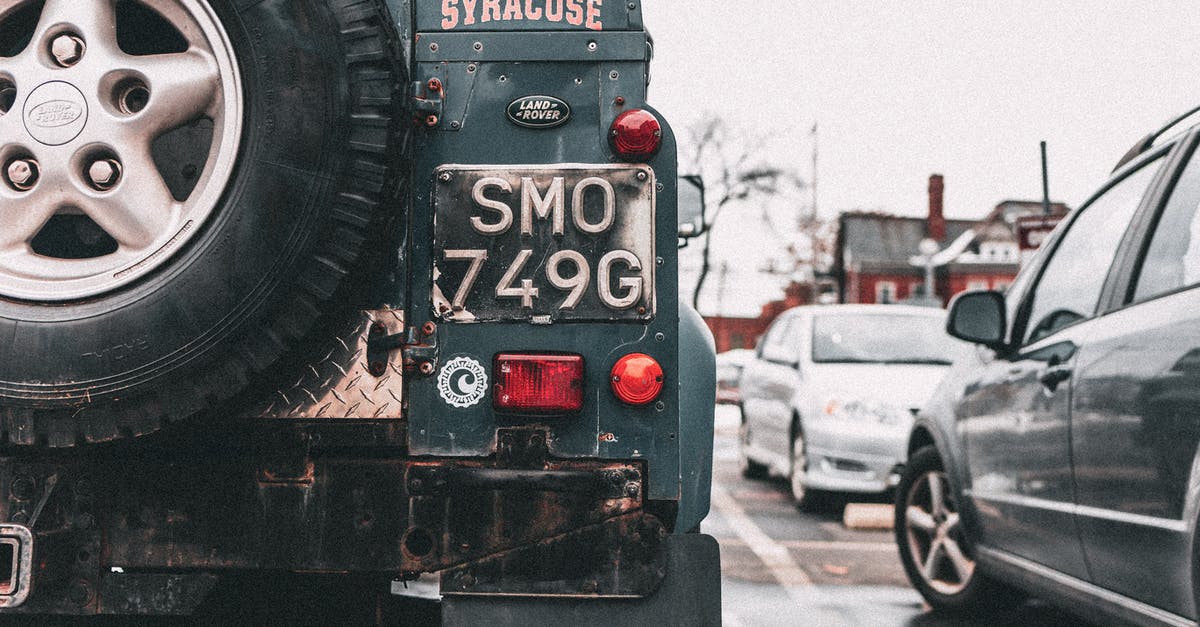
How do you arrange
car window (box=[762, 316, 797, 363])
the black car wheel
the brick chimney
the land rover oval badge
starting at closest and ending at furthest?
the land rover oval badge < the black car wheel < car window (box=[762, 316, 797, 363]) < the brick chimney

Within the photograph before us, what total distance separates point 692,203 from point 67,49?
5.48 ft

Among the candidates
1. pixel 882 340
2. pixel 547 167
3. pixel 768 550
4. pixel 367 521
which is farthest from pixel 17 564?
pixel 882 340

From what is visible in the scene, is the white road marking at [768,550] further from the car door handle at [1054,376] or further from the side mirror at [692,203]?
the side mirror at [692,203]

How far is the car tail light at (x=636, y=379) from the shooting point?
8.27 ft

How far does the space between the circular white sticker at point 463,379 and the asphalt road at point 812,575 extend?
2.81m

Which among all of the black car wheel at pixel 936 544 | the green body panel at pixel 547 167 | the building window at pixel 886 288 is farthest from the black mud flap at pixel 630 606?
the building window at pixel 886 288

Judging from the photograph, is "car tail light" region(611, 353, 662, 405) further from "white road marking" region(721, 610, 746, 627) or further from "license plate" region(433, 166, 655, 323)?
"white road marking" region(721, 610, 746, 627)

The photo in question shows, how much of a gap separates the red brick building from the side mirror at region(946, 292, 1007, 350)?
55503mm

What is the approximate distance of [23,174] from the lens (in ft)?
7.54

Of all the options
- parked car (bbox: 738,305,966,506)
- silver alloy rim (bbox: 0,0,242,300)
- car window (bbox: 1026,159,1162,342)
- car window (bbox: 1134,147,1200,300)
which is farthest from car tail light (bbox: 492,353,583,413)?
parked car (bbox: 738,305,966,506)

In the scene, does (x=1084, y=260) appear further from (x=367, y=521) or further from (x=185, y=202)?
(x=185, y=202)

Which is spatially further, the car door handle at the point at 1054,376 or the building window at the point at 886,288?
the building window at the point at 886,288

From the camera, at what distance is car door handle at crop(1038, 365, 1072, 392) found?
379 cm

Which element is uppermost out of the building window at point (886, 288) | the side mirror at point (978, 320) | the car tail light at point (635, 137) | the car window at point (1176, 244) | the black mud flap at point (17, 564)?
the building window at point (886, 288)
